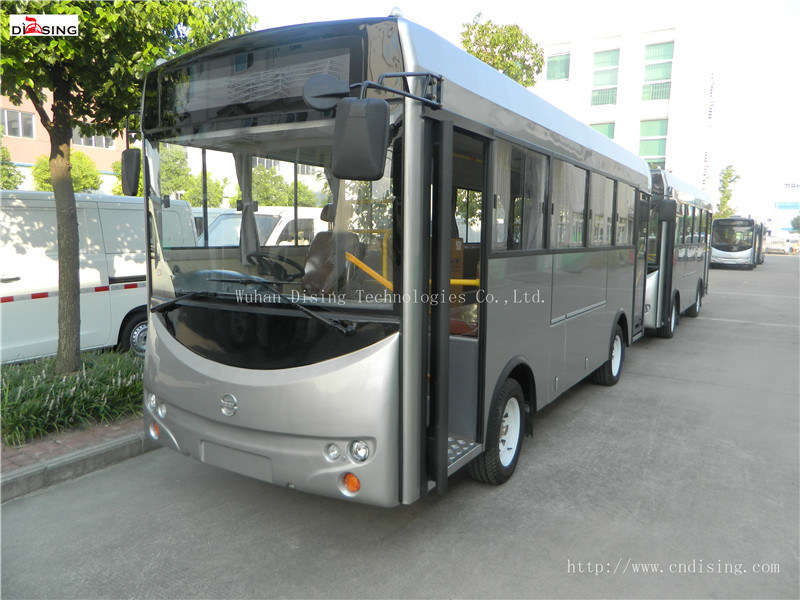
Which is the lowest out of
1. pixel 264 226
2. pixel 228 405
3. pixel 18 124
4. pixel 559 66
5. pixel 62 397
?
pixel 62 397

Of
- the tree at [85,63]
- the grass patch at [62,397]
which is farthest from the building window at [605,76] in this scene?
the grass patch at [62,397]

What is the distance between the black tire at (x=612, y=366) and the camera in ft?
23.4

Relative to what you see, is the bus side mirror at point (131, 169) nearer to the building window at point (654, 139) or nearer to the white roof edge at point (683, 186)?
the white roof edge at point (683, 186)

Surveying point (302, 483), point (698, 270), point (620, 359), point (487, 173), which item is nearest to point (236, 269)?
point (302, 483)

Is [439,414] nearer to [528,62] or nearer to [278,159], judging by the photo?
[278,159]

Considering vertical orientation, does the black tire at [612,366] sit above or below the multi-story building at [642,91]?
below

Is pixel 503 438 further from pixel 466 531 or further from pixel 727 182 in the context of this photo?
pixel 727 182

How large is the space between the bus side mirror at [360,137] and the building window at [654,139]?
41.5 meters

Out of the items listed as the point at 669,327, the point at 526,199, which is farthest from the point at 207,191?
the point at 669,327

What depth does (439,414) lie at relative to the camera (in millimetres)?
3344

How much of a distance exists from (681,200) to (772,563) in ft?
28.7

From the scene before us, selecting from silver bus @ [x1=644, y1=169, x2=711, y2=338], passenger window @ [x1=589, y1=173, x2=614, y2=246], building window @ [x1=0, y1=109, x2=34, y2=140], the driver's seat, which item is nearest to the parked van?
the driver's seat

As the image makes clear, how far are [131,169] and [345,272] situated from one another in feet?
6.21

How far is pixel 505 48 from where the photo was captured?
11648 millimetres
